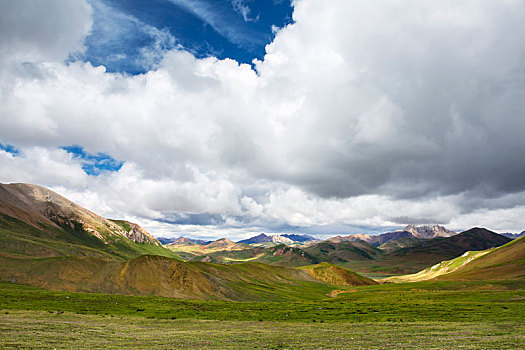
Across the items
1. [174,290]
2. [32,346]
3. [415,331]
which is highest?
[32,346]

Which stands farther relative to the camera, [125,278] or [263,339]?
[125,278]

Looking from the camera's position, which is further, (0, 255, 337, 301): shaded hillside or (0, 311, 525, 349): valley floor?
(0, 255, 337, 301): shaded hillside

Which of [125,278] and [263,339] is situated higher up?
[263,339]

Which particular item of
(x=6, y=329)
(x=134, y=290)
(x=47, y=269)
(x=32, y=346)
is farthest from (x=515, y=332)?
(x=47, y=269)

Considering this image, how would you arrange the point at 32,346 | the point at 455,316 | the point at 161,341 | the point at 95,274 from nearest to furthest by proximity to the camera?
the point at 32,346 → the point at 161,341 → the point at 455,316 → the point at 95,274

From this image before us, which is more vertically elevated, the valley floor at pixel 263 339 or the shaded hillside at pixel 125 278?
the valley floor at pixel 263 339

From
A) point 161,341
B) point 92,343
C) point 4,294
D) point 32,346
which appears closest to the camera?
point 32,346

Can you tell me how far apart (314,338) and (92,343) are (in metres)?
24.6

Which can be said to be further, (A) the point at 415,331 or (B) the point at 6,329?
(A) the point at 415,331

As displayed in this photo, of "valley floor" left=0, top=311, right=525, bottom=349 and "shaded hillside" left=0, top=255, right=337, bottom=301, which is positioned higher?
"valley floor" left=0, top=311, right=525, bottom=349

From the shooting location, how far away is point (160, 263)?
13738cm

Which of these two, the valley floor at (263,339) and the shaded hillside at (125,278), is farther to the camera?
the shaded hillside at (125,278)

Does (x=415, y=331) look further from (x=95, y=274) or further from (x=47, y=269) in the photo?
(x=47, y=269)

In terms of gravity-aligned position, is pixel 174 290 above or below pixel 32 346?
below
